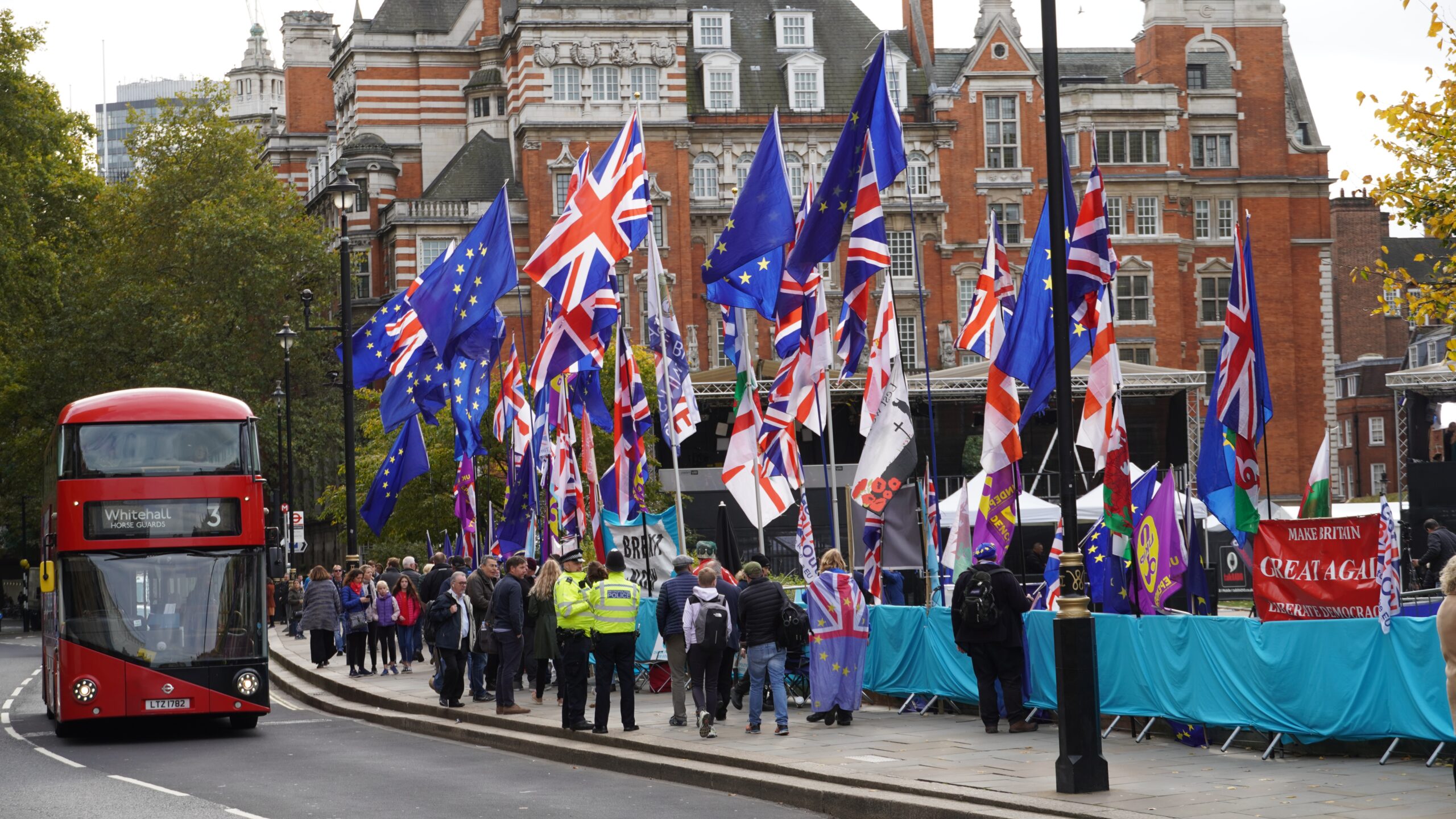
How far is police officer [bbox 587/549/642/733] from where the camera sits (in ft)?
55.8

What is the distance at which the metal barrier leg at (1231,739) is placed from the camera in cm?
1430

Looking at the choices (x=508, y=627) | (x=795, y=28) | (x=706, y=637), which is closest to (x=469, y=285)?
(x=508, y=627)

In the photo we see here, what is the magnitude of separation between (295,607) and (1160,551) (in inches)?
1243

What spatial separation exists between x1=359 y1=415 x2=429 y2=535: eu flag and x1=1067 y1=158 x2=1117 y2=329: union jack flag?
46.7ft

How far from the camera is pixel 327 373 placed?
2510 inches

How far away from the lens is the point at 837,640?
1719cm

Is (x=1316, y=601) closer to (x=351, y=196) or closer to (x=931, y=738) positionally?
(x=931, y=738)

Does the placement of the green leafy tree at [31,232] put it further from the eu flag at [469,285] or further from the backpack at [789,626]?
the backpack at [789,626]

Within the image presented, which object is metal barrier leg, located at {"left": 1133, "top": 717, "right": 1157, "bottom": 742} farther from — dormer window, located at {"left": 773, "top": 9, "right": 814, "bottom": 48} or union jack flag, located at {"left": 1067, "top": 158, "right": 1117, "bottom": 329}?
dormer window, located at {"left": 773, "top": 9, "right": 814, "bottom": 48}

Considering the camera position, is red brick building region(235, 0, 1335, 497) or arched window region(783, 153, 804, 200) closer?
red brick building region(235, 0, 1335, 497)

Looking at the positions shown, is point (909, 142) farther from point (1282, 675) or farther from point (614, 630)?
point (1282, 675)

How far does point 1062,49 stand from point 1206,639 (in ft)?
220

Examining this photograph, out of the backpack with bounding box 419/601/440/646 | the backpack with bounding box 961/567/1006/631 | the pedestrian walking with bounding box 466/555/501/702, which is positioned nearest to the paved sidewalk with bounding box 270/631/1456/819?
the backpack with bounding box 961/567/1006/631

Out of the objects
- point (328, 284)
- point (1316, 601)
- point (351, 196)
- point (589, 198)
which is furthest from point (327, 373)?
point (1316, 601)
